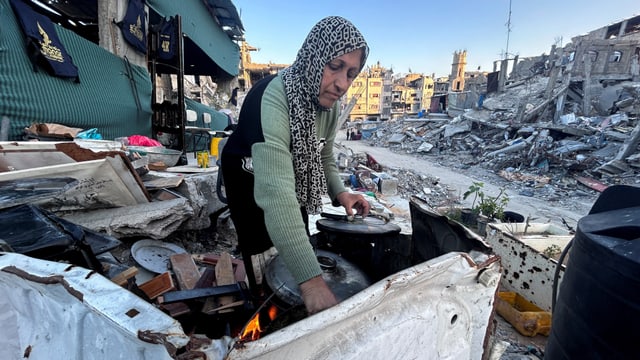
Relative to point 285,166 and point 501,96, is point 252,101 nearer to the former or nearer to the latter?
point 285,166

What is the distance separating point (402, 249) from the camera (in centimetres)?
176

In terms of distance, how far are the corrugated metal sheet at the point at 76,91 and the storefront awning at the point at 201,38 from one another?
242cm

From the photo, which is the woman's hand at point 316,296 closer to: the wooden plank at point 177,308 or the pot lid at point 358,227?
the pot lid at point 358,227

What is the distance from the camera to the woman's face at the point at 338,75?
1.35m

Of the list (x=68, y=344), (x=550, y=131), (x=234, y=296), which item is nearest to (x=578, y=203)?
(x=550, y=131)

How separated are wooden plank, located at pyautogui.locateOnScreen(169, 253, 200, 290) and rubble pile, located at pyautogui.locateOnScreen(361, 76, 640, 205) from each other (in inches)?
393

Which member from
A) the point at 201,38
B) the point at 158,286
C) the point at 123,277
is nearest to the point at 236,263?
the point at 158,286

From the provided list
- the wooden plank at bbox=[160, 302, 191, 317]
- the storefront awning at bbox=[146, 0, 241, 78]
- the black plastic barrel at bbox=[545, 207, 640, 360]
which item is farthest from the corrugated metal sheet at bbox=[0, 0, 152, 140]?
the black plastic barrel at bbox=[545, 207, 640, 360]

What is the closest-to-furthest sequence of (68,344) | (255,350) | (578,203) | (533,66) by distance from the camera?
(255,350) → (68,344) → (578,203) → (533,66)

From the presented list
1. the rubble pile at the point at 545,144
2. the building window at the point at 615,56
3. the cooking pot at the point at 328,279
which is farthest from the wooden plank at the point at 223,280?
the building window at the point at 615,56

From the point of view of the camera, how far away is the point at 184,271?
8.02 ft

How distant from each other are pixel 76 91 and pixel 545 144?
15486 mm

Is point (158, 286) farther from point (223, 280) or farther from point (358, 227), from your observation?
point (358, 227)

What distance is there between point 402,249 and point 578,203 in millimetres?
9391
